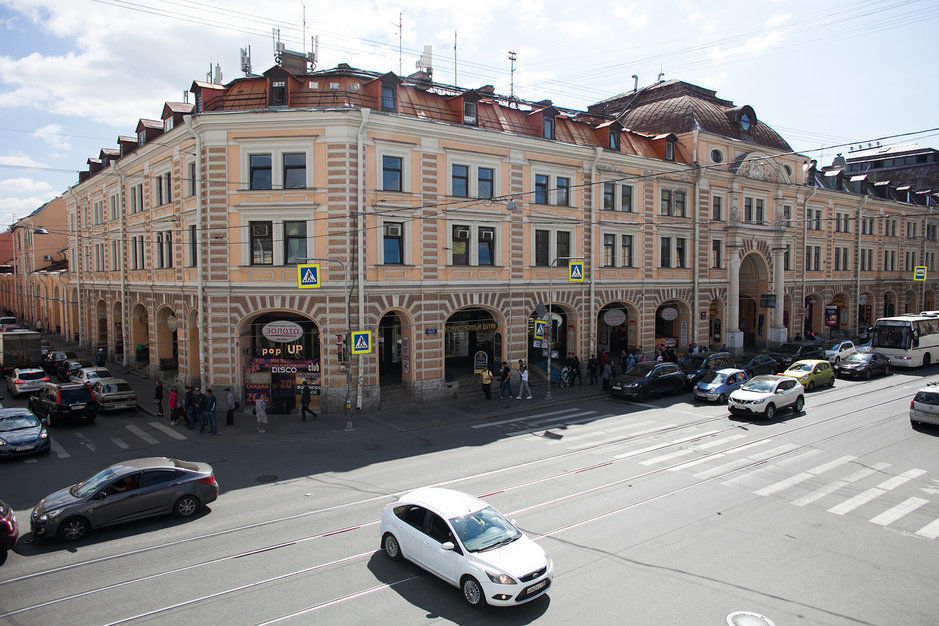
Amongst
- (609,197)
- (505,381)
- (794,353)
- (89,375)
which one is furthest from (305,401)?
(794,353)

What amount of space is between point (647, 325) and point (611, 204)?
26.4 ft

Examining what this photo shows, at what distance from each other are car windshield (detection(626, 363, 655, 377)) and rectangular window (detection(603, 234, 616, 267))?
746 cm

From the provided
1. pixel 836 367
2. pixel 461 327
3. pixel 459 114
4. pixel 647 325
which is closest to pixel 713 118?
pixel 647 325

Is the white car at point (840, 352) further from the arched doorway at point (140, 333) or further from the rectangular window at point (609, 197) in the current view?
the arched doorway at point (140, 333)

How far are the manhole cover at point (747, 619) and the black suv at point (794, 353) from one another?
2967 cm

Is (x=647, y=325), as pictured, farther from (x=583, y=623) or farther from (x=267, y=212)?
(x=583, y=623)

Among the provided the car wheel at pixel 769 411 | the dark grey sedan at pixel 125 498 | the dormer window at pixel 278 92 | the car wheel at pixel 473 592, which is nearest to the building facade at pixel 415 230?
the dormer window at pixel 278 92

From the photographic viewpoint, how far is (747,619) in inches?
371

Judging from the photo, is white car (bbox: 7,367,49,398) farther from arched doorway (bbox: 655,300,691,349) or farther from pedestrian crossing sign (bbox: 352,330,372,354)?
arched doorway (bbox: 655,300,691,349)

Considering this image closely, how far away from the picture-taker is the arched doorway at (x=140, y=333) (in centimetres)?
3728

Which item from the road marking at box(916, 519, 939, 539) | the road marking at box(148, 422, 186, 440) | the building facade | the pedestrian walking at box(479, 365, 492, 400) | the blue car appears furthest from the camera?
the pedestrian walking at box(479, 365, 492, 400)

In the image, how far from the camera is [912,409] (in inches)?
862

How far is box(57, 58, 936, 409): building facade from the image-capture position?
2531cm

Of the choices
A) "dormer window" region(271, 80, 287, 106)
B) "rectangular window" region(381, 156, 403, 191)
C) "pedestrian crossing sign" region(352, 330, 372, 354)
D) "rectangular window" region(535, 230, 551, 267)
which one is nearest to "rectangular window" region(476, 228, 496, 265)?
"rectangular window" region(535, 230, 551, 267)
